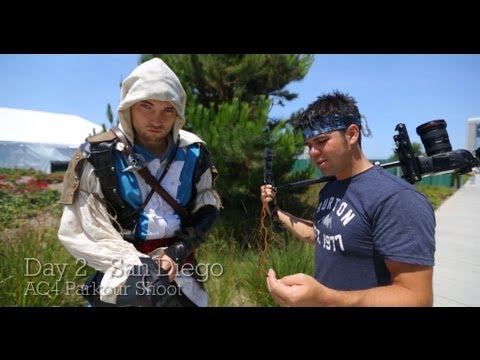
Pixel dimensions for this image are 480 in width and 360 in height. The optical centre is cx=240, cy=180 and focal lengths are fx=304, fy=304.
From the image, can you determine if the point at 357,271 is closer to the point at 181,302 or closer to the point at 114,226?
the point at 181,302

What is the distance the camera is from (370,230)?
1.18 m

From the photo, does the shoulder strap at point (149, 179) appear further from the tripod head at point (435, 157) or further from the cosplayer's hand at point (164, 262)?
the tripod head at point (435, 157)

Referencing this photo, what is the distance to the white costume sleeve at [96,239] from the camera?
1.29 meters

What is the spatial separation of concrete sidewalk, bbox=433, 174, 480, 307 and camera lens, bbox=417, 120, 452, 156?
9.28 ft

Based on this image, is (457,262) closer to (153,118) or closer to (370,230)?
(370,230)

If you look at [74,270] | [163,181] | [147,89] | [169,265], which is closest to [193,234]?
[169,265]

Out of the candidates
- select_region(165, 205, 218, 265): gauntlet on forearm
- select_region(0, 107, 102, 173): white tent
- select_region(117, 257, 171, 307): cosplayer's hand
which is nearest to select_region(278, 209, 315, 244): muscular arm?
select_region(165, 205, 218, 265): gauntlet on forearm

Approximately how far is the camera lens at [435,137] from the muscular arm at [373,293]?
2.46 ft

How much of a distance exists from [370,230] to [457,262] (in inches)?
205

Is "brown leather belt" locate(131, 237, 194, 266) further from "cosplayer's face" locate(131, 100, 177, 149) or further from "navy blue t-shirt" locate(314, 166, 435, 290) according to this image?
"navy blue t-shirt" locate(314, 166, 435, 290)

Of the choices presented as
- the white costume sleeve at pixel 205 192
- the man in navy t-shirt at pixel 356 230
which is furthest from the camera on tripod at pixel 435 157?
the white costume sleeve at pixel 205 192

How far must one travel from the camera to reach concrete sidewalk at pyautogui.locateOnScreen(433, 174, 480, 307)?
12.5ft

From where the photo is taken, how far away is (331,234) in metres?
1.32
